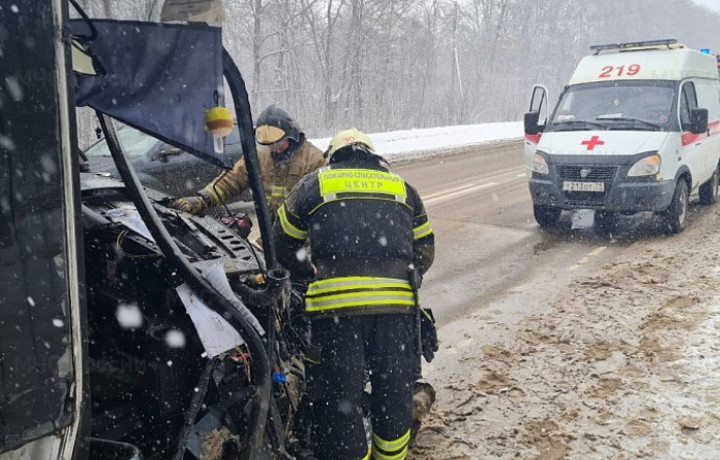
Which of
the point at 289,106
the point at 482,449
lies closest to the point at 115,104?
the point at 482,449

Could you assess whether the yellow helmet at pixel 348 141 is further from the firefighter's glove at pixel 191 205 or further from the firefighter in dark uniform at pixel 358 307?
the firefighter's glove at pixel 191 205

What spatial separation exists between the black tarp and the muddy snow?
242 centimetres

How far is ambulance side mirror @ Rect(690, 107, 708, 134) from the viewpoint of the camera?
7.92 meters

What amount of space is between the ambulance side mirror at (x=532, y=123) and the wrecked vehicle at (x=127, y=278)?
19.9 feet

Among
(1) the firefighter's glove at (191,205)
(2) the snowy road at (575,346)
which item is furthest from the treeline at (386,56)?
(1) the firefighter's glove at (191,205)

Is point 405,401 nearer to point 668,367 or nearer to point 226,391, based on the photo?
point 226,391

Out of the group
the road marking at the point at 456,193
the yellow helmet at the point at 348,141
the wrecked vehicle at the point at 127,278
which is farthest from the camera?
the road marking at the point at 456,193

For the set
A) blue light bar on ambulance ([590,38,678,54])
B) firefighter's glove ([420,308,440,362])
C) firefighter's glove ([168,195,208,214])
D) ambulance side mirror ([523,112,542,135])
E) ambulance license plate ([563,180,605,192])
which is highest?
blue light bar on ambulance ([590,38,678,54])

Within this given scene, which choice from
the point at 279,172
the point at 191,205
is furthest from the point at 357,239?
the point at 279,172

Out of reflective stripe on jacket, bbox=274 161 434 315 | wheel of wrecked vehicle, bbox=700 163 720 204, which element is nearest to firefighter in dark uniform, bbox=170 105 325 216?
reflective stripe on jacket, bbox=274 161 434 315

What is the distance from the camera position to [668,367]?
4441mm

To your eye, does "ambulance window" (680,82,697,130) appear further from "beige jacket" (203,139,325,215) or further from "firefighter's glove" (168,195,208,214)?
"firefighter's glove" (168,195,208,214)

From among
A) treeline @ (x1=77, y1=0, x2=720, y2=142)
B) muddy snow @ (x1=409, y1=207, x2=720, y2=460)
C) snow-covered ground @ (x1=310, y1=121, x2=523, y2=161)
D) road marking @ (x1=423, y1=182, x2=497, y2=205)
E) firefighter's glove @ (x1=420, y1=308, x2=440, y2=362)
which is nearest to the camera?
firefighter's glove @ (x1=420, y1=308, x2=440, y2=362)

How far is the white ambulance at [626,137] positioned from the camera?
24.9ft
